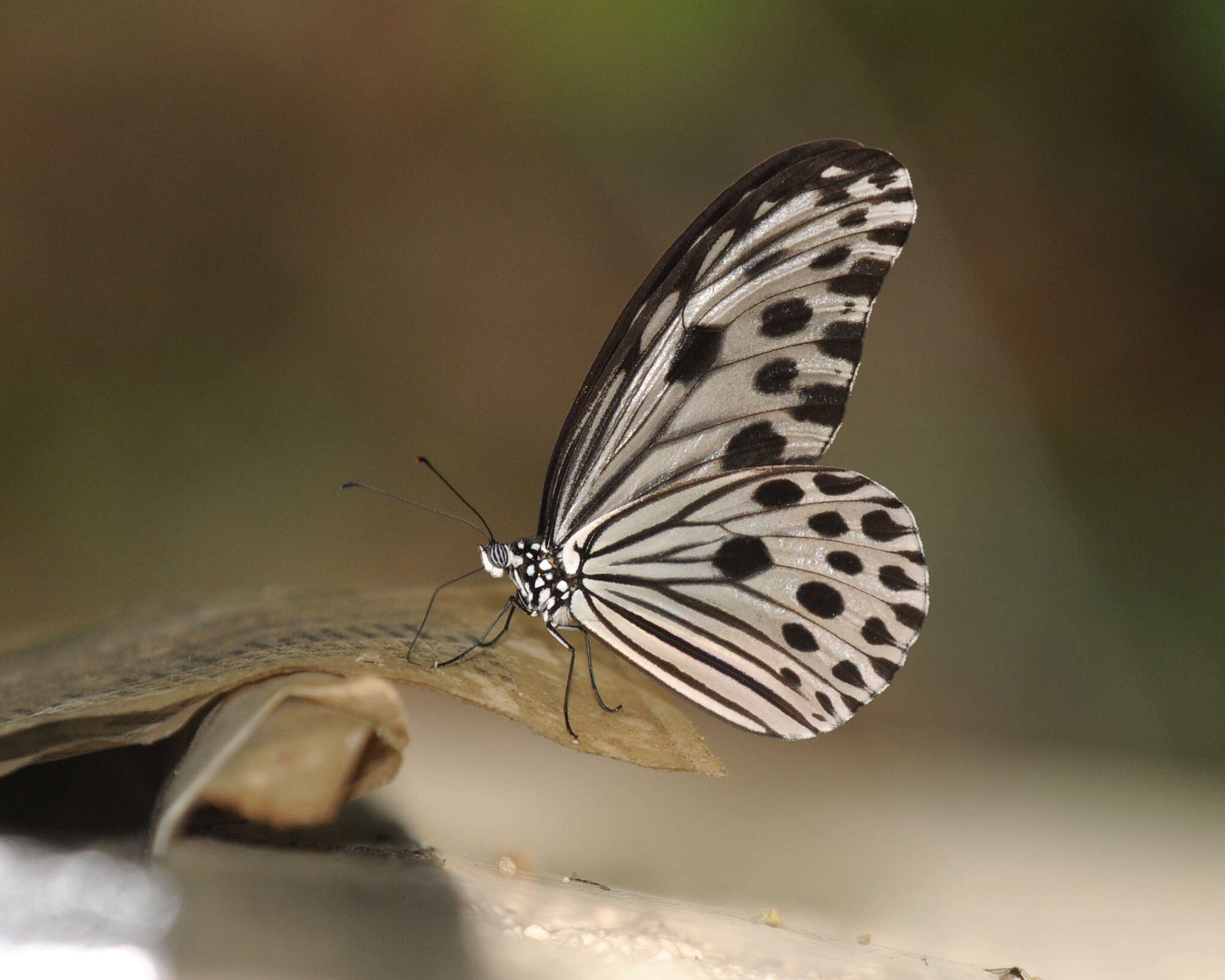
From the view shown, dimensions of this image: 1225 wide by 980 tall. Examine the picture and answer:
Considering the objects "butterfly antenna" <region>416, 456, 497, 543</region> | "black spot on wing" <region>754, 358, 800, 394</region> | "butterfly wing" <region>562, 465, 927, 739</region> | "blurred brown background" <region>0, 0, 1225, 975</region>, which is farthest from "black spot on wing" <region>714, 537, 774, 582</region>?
"blurred brown background" <region>0, 0, 1225, 975</region>

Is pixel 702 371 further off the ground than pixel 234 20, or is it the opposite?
pixel 234 20

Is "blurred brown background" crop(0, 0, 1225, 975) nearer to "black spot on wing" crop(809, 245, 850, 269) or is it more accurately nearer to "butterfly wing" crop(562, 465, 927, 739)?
"butterfly wing" crop(562, 465, 927, 739)

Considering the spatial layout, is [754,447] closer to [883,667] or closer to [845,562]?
[845,562]

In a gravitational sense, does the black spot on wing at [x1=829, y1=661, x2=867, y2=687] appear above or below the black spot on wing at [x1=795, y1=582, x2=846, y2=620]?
below

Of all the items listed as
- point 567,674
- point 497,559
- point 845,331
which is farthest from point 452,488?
point 845,331

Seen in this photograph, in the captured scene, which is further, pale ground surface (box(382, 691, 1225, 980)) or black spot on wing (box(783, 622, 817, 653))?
black spot on wing (box(783, 622, 817, 653))

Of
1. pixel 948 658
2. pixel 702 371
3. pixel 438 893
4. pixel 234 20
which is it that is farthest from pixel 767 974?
pixel 234 20

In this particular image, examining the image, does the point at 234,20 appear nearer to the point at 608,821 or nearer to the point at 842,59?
the point at 842,59
